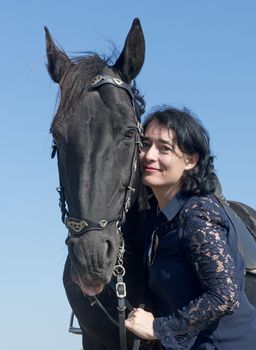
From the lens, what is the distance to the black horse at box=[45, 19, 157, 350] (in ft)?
17.0

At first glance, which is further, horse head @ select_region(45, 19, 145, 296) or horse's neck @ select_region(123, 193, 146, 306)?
horse's neck @ select_region(123, 193, 146, 306)

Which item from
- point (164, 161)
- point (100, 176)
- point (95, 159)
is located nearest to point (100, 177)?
point (100, 176)

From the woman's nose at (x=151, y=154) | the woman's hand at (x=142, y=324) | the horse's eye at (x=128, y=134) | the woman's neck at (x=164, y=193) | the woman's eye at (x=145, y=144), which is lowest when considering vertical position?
the woman's hand at (x=142, y=324)

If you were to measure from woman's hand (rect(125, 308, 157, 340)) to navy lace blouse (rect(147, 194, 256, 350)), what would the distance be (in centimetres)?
5

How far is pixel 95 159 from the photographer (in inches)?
213

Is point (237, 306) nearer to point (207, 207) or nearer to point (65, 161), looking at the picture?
point (207, 207)

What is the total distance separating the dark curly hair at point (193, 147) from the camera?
206 inches

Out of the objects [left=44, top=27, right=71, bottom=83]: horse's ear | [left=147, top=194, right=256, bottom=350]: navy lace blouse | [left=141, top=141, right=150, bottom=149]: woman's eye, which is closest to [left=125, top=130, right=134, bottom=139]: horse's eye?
[left=141, top=141, right=150, bottom=149]: woman's eye

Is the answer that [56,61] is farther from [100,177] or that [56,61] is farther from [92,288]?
[92,288]

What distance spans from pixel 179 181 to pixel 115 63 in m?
1.40

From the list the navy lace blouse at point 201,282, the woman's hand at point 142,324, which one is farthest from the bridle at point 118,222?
the woman's hand at point 142,324

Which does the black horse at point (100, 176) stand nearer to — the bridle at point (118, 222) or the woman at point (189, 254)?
the bridle at point (118, 222)

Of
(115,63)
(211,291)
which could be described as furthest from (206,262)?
(115,63)

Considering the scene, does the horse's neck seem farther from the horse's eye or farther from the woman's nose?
the woman's nose
